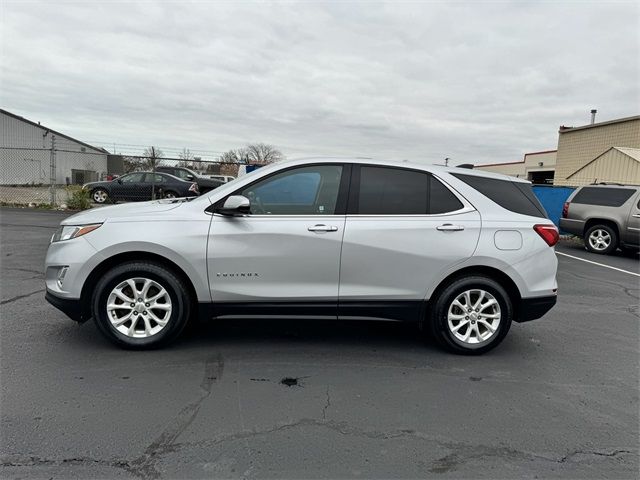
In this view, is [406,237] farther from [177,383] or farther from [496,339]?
[177,383]

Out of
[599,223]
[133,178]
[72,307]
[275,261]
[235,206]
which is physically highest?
[133,178]

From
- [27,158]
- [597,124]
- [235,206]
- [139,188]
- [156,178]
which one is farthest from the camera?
[27,158]

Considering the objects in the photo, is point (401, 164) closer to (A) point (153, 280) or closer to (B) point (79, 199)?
(A) point (153, 280)

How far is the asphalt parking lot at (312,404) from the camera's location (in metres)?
2.63

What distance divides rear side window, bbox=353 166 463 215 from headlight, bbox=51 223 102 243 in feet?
7.65

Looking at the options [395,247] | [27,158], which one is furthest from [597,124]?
[27,158]

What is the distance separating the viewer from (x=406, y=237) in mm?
4059

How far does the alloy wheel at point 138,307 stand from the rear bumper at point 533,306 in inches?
127

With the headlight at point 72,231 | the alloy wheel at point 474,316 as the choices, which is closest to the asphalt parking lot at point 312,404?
the alloy wheel at point 474,316

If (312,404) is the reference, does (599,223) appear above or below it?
above

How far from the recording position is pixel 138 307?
156 inches

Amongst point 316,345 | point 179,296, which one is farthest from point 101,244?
point 316,345

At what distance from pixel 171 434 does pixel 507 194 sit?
3.56 meters

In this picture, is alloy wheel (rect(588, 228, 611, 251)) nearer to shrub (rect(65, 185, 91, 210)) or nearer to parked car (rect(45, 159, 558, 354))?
parked car (rect(45, 159, 558, 354))
